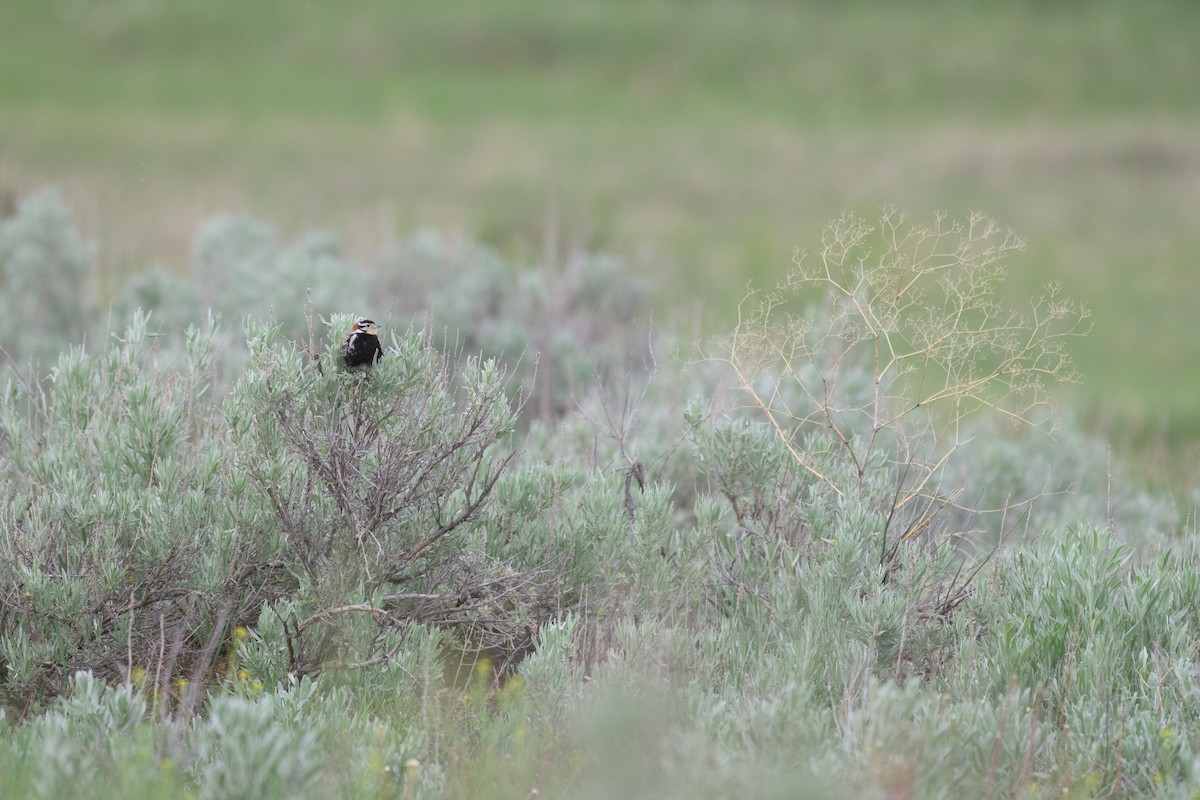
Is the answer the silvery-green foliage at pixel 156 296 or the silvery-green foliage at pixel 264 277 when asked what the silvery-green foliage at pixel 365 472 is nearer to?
the silvery-green foliage at pixel 264 277

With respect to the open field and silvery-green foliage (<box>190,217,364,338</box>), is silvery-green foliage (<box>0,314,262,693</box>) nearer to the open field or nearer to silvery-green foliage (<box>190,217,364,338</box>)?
the open field

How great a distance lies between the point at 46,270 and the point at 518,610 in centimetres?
755

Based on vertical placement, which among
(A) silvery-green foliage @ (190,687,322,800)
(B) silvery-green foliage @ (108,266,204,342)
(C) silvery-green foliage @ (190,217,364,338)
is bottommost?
(A) silvery-green foliage @ (190,687,322,800)

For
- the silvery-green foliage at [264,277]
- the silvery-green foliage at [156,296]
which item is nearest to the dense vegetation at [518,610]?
the silvery-green foliage at [264,277]

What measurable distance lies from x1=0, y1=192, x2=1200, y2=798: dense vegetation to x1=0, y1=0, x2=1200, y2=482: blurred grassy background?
3.00 m

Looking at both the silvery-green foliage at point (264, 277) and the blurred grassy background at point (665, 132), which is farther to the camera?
the blurred grassy background at point (665, 132)

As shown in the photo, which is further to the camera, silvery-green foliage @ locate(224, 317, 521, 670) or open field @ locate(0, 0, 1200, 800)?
silvery-green foliage @ locate(224, 317, 521, 670)

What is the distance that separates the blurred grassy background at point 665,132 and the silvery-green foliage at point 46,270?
42.0 inches

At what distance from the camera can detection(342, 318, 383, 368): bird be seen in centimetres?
368

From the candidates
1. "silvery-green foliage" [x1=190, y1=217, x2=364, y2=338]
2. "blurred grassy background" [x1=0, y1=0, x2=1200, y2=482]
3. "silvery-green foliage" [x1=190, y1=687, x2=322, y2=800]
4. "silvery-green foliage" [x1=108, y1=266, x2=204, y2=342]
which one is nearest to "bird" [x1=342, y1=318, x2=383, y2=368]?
"silvery-green foliage" [x1=190, y1=687, x2=322, y2=800]

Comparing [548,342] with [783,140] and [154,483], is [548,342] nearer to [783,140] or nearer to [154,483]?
[154,483]

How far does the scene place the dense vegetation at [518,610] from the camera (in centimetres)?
292

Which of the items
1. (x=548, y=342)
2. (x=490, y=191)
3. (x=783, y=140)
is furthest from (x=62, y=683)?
(x=783, y=140)

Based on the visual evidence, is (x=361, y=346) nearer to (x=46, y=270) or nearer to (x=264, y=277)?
(x=264, y=277)
